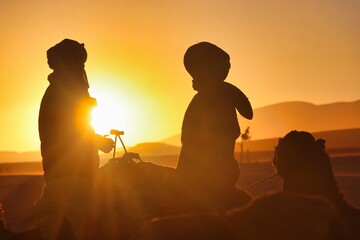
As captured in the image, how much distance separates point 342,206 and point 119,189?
2.29m

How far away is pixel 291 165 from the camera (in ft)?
20.2

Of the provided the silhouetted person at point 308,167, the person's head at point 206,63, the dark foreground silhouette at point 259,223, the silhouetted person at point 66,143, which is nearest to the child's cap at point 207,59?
the person's head at point 206,63

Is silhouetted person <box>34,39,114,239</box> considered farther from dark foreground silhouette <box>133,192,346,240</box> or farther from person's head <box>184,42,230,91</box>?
dark foreground silhouette <box>133,192,346,240</box>

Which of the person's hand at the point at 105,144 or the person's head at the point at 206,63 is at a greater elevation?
the person's head at the point at 206,63

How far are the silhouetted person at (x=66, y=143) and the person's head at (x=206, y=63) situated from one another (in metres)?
1.20

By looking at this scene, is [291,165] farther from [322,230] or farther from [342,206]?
[322,230]

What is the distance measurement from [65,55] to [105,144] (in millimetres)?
1048

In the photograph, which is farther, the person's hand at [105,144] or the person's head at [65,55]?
the person's hand at [105,144]

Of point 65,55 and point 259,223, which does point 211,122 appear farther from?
point 259,223

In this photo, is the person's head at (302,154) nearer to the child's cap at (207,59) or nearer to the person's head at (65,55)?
the child's cap at (207,59)

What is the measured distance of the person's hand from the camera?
6439 millimetres

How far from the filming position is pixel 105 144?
21.2 ft

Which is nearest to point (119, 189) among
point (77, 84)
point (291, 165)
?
point (77, 84)

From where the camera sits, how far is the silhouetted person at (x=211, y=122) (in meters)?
6.54
